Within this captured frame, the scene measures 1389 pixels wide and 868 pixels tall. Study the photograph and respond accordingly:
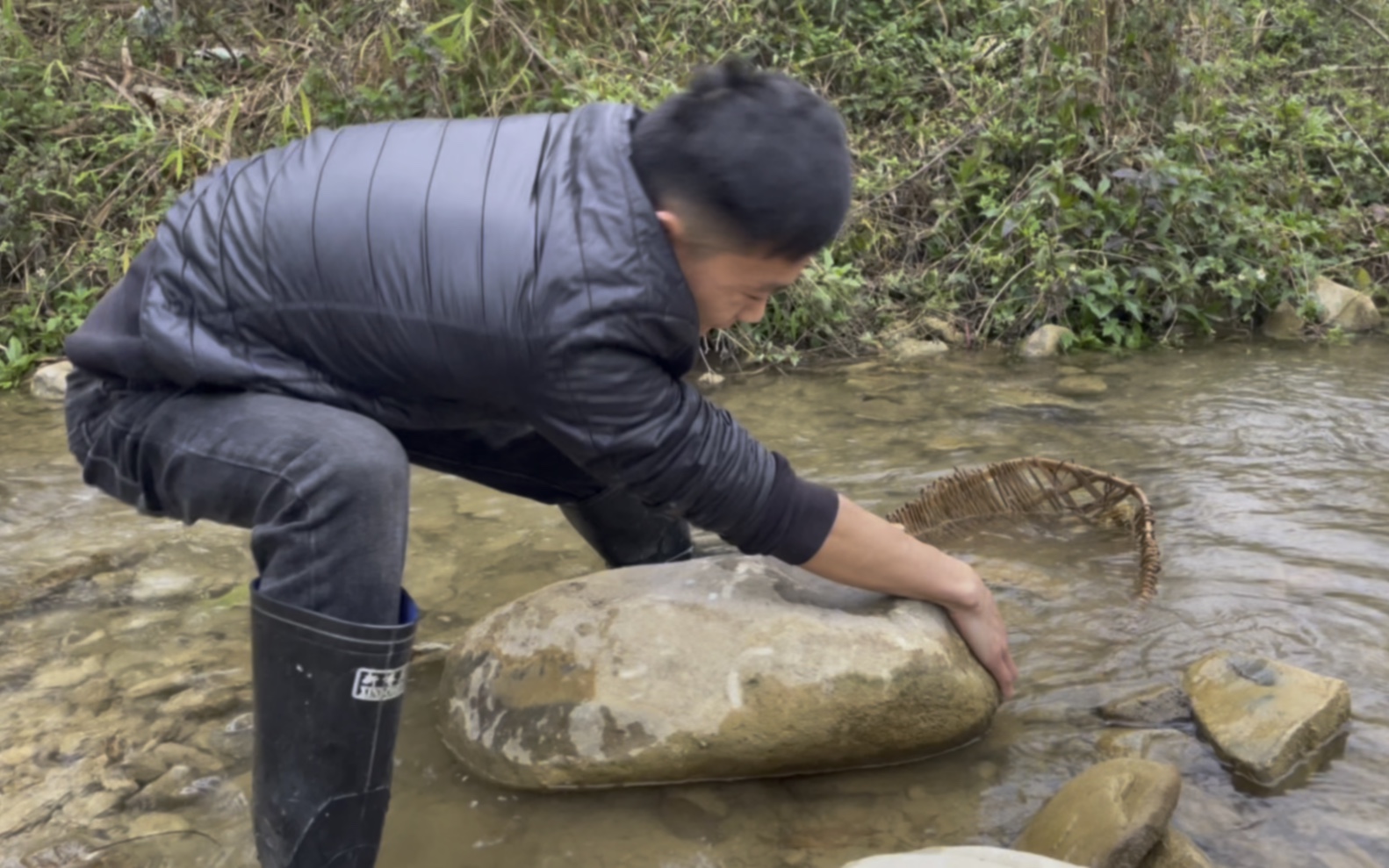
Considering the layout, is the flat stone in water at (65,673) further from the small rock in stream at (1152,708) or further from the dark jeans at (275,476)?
the small rock in stream at (1152,708)

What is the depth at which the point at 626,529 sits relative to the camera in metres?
2.77

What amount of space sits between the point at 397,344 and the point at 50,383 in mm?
3913

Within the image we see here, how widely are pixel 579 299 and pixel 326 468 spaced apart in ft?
1.42

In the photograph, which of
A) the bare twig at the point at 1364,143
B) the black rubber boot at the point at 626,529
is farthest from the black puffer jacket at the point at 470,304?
the bare twig at the point at 1364,143

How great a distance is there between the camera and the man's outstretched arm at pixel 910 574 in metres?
2.04

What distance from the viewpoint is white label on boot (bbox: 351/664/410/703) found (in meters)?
1.76

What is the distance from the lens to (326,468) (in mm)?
1750

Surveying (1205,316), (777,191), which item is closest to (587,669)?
(777,191)

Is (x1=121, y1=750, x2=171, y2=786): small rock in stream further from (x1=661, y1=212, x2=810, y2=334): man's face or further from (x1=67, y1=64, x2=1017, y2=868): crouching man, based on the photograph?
(x1=661, y1=212, x2=810, y2=334): man's face

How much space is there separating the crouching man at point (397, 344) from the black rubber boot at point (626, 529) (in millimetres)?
730

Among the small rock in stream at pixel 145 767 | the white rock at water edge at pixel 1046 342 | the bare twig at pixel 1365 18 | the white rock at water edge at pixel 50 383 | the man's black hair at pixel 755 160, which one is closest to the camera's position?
the man's black hair at pixel 755 160

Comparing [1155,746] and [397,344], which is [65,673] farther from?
[1155,746]

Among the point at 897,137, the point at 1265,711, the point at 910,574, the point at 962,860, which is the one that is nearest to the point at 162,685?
the point at 910,574

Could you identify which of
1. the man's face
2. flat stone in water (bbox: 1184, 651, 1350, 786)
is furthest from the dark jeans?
flat stone in water (bbox: 1184, 651, 1350, 786)
